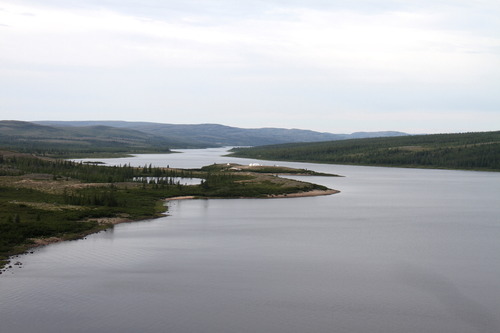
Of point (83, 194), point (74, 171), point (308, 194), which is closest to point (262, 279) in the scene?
point (83, 194)

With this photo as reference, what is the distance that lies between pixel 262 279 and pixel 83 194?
156 ft

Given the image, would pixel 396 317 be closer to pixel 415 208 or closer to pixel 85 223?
pixel 85 223

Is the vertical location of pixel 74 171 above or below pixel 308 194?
above

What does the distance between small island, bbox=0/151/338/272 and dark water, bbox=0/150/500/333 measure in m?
3.52

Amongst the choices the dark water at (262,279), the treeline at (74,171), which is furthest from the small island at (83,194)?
the dark water at (262,279)

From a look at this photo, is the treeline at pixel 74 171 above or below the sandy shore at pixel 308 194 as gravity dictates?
above

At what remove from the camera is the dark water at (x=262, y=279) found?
30.4 m

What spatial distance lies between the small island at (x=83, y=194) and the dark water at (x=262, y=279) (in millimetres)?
3516

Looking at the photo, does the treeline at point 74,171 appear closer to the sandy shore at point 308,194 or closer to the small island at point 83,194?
the small island at point 83,194

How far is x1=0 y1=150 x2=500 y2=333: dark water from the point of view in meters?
30.4

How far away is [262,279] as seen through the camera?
128ft

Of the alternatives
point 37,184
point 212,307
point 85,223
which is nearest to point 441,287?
point 212,307

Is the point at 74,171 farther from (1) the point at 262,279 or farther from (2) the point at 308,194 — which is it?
(1) the point at 262,279

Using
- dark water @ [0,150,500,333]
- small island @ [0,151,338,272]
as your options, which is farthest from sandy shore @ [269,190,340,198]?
dark water @ [0,150,500,333]
